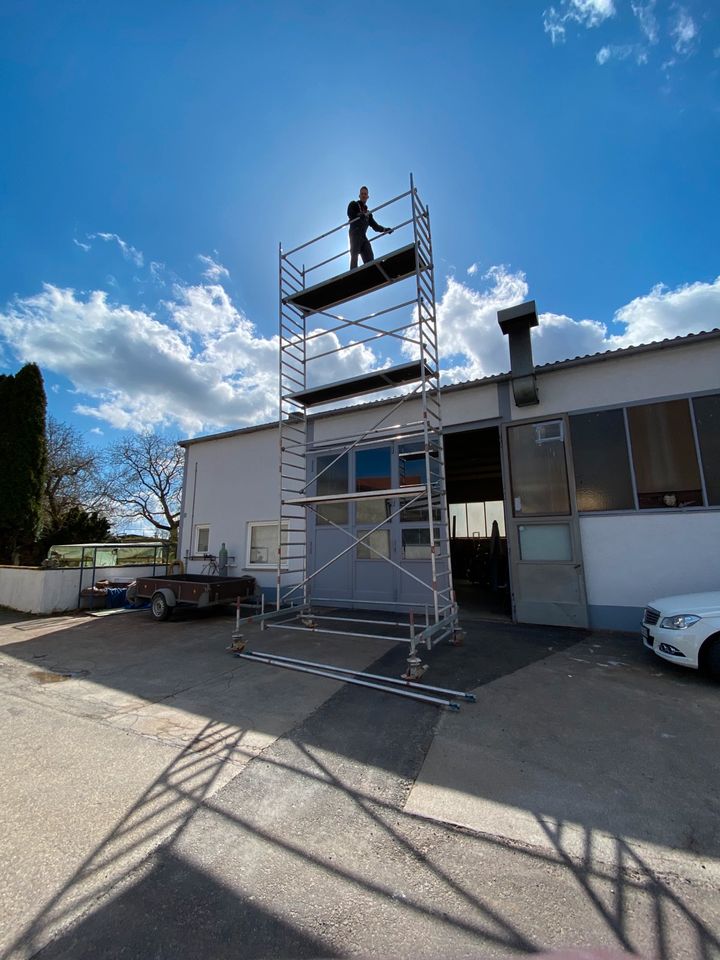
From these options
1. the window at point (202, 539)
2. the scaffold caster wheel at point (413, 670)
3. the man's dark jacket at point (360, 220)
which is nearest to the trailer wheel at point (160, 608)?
the window at point (202, 539)

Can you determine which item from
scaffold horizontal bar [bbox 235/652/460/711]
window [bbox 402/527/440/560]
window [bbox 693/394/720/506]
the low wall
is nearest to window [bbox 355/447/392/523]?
window [bbox 402/527/440/560]

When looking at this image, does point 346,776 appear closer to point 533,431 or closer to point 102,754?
point 102,754

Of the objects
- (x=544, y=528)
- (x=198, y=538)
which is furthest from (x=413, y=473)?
(x=198, y=538)

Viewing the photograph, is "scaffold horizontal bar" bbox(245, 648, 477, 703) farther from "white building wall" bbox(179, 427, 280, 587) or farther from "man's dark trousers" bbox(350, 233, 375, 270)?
"man's dark trousers" bbox(350, 233, 375, 270)

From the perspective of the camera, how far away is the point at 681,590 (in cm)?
610

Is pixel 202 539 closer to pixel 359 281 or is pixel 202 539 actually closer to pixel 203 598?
pixel 203 598

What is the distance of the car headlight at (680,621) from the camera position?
4.34m

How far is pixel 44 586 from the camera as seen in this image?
9.14m

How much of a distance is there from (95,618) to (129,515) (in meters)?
18.8

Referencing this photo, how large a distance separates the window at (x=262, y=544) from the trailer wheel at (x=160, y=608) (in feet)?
7.53

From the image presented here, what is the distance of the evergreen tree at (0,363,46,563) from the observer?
12805 millimetres

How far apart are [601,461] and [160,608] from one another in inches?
353

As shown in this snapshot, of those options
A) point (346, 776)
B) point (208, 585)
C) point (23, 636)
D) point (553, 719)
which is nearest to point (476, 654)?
point (553, 719)

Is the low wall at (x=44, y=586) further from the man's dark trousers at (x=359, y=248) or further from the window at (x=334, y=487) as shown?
the man's dark trousers at (x=359, y=248)
